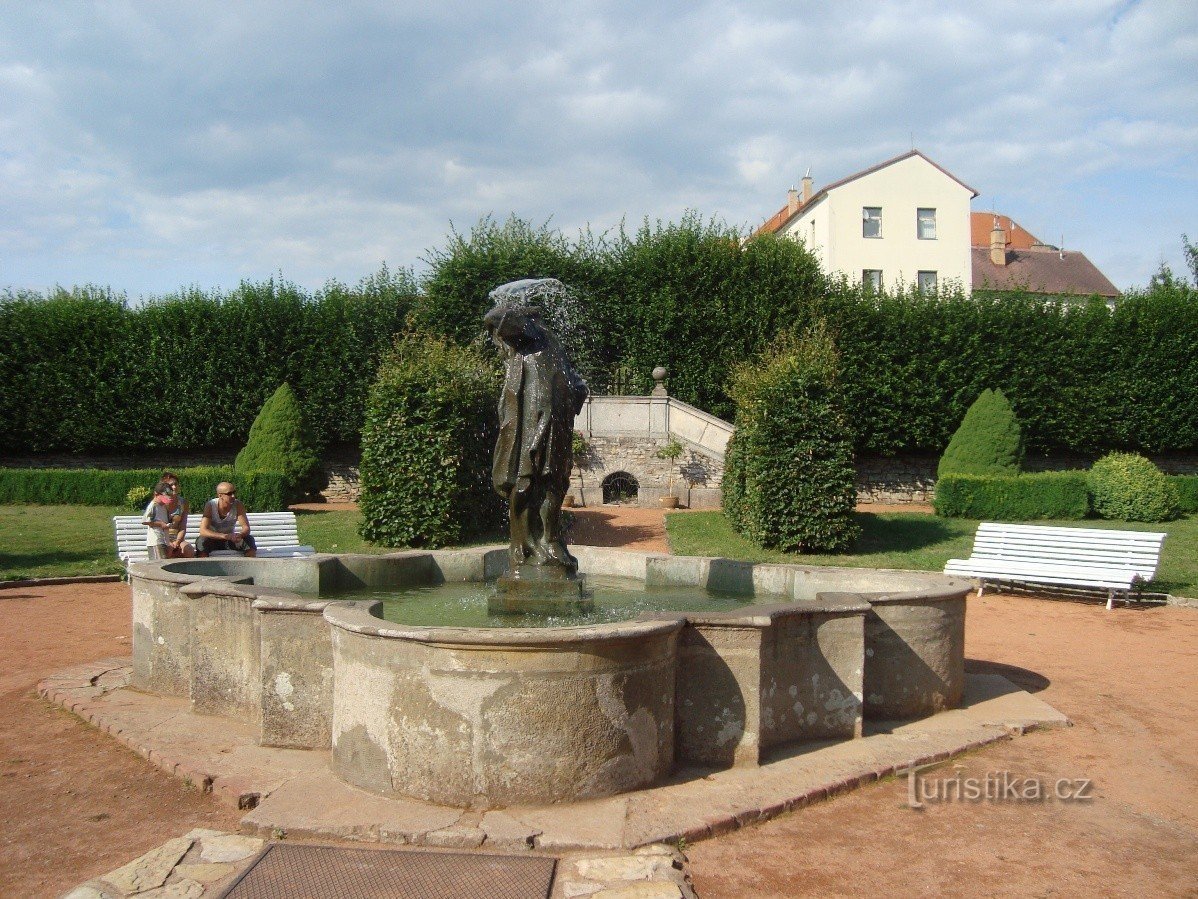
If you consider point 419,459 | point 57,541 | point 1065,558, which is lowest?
point 1065,558

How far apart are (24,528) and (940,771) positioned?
17.3m

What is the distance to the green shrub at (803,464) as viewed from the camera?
48.3 feet

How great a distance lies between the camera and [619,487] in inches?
898

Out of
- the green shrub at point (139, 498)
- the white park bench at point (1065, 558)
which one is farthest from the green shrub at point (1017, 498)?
the green shrub at point (139, 498)

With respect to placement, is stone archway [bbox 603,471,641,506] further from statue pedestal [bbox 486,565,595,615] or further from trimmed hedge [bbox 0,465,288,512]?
statue pedestal [bbox 486,565,595,615]

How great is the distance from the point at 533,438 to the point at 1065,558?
9149 mm

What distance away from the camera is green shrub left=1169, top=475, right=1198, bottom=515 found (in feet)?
68.4

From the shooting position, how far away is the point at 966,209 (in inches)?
1390

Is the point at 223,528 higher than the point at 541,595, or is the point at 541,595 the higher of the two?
the point at 223,528

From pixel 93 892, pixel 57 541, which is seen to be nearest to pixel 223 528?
pixel 93 892

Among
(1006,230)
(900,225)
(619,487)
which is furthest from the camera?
(1006,230)

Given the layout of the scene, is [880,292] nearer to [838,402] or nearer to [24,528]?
[838,402]

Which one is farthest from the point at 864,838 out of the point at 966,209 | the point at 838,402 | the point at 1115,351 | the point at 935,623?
the point at 966,209

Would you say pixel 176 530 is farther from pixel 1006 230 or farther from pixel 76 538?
pixel 1006 230
